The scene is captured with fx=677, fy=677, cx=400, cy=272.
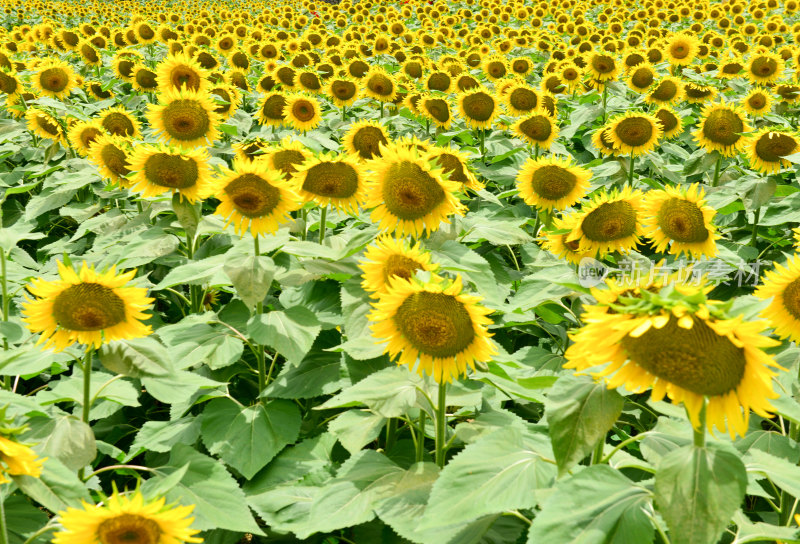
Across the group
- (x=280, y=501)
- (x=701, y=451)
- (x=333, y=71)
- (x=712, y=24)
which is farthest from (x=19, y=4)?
(x=701, y=451)

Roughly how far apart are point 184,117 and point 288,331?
215cm

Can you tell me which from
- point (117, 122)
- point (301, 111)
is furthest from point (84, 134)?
point (301, 111)

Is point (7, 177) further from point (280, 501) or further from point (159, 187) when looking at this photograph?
point (280, 501)

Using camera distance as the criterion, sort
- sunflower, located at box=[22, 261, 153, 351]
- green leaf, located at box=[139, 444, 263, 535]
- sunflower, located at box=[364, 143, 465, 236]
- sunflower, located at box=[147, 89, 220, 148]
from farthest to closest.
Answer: sunflower, located at box=[147, 89, 220, 148] < sunflower, located at box=[364, 143, 465, 236] < sunflower, located at box=[22, 261, 153, 351] < green leaf, located at box=[139, 444, 263, 535]

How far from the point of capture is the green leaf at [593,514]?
1.65 metres

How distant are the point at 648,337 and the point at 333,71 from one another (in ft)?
22.2

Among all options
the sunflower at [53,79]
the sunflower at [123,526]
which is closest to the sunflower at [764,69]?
the sunflower at [53,79]

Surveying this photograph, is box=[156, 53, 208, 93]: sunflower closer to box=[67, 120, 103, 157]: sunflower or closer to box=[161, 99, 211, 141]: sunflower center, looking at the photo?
box=[67, 120, 103, 157]: sunflower

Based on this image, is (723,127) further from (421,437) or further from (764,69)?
(421,437)

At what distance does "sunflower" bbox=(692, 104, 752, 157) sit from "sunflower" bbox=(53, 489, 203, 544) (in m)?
4.97

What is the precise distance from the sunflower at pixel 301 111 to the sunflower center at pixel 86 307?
3.67 m

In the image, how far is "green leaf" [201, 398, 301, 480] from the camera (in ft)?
9.34

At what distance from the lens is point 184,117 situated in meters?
4.46

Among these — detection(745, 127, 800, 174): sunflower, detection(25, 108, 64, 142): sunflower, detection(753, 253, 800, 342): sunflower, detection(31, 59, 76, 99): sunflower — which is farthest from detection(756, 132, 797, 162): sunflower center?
detection(31, 59, 76, 99): sunflower
